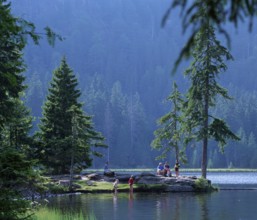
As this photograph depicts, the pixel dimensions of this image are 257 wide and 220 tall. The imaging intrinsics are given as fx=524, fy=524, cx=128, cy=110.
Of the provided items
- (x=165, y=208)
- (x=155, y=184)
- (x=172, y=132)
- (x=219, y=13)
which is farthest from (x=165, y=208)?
(x=219, y=13)

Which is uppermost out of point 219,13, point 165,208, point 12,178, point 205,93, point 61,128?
point 205,93

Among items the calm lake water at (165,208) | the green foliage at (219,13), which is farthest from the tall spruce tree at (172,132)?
the green foliage at (219,13)

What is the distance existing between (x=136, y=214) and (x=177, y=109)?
26.9m

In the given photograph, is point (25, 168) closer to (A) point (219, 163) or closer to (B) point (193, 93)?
(B) point (193, 93)

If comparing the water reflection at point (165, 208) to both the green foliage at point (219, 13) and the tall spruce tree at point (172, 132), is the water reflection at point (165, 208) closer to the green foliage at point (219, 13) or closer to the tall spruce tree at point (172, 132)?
the tall spruce tree at point (172, 132)

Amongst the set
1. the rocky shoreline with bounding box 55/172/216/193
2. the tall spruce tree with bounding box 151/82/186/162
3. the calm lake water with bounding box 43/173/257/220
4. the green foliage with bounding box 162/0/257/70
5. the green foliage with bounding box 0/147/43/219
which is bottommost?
the calm lake water with bounding box 43/173/257/220

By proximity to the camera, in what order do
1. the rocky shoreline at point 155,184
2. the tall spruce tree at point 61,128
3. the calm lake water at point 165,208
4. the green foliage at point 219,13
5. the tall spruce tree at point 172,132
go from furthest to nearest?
1. the tall spruce tree at point 172,132
2. the tall spruce tree at point 61,128
3. the rocky shoreline at point 155,184
4. the calm lake water at point 165,208
5. the green foliage at point 219,13

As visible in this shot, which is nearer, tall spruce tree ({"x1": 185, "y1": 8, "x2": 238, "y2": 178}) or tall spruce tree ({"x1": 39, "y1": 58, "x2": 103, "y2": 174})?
tall spruce tree ({"x1": 39, "y1": 58, "x2": 103, "y2": 174})

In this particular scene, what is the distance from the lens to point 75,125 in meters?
40.3

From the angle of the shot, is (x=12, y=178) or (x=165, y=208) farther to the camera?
(x=165, y=208)

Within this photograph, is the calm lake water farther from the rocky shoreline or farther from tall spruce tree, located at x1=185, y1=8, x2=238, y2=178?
tall spruce tree, located at x1=185, y1=8, x2=238, y2=178

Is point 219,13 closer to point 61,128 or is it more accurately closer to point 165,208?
point 165,208

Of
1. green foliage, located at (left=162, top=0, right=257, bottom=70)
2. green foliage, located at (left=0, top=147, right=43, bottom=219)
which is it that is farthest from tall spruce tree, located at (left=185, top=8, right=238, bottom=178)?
green foliage, located at (left=162, top=0, right=257, bottom=70)

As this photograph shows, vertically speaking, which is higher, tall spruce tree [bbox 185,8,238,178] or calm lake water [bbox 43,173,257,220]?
tall spruce tree [bbox 185,8,238,178]
